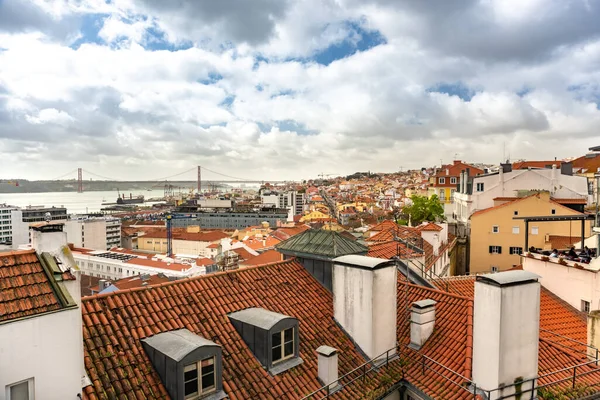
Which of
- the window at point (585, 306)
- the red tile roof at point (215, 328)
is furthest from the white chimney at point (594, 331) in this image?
the red tile roof at point (215, 328)

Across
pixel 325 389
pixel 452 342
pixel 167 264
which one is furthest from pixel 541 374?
pixel 167 264

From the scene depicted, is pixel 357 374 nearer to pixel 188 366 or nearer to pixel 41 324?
pixel 188 366

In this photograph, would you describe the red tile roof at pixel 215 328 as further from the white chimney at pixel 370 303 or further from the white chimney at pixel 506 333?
the white chimney at pixel 506 333

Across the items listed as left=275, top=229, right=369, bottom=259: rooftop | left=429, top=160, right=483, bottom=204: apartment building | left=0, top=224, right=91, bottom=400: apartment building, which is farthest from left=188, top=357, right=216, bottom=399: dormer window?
left=429, top=160, right=483, bottom=204: apartment building

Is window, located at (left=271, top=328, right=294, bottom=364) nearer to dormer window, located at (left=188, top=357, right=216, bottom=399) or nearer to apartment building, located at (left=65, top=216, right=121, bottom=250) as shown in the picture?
dormer window, located at (left=188, top=357, right=216, bottom=399)

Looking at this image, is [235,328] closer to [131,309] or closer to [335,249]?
[131,309]

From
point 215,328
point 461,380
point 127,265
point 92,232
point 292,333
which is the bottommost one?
point 127,265

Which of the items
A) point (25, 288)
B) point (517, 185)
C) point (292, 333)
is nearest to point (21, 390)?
point (25, 288)
